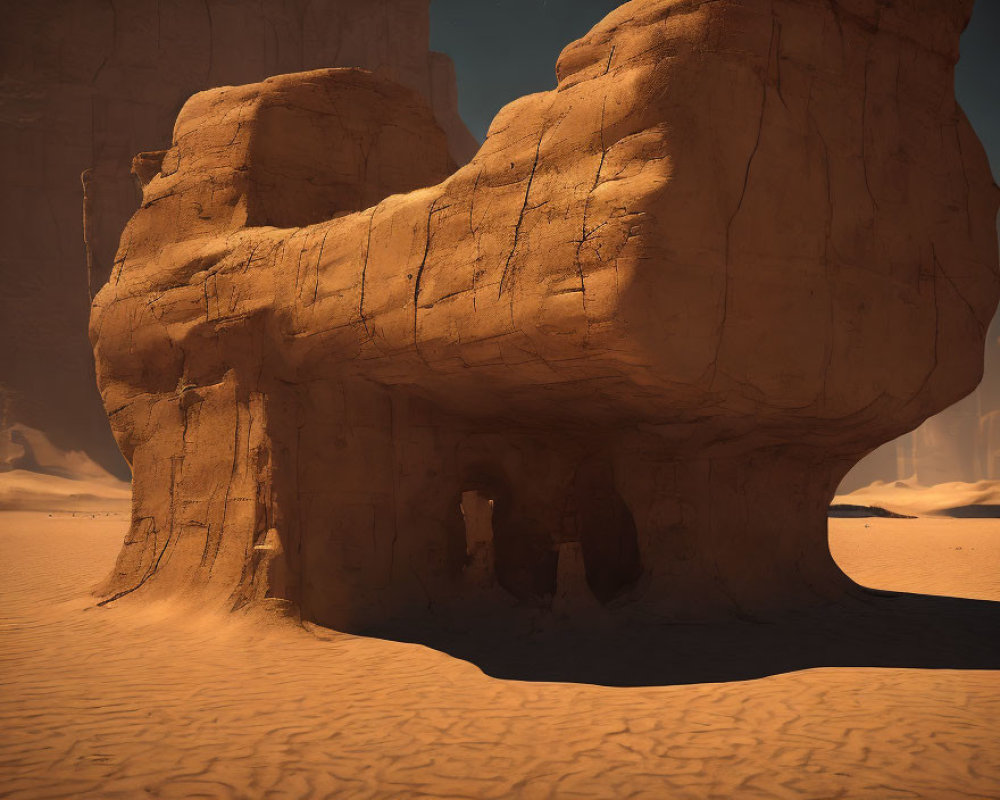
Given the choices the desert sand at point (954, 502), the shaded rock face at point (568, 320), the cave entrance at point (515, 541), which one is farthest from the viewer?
the desert sand at point (954, 502)

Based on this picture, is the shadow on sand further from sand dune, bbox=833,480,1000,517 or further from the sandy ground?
sand dune, bbox=833,480,1000,517

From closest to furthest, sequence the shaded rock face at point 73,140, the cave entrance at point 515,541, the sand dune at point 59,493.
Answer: the cave entrance at point 515,541 < the sand dune at point 59,493 < the shaded rock face at point 73,140

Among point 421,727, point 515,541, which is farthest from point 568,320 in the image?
point 515,541

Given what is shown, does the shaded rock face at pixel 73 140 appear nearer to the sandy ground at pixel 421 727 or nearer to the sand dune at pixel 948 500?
the sand dune at pixel 948 500

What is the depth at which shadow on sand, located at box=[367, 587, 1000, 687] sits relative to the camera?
6133 mm

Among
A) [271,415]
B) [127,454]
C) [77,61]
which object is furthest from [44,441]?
[271,415]

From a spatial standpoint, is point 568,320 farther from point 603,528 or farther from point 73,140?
point 73,140

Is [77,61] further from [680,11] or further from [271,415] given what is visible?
[680,11]

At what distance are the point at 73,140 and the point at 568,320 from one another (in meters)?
30.8

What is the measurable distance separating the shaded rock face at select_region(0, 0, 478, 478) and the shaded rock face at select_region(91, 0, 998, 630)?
24.2 meters

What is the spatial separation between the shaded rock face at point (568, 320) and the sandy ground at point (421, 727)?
1175 millimetres

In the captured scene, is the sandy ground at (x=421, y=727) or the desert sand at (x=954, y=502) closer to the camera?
the sandy ground at (x=421, y=727)

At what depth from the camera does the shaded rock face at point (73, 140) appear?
100 ft

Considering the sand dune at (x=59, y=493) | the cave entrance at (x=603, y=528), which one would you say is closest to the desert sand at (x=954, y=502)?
the cave entrance at (x=603, y=528)
